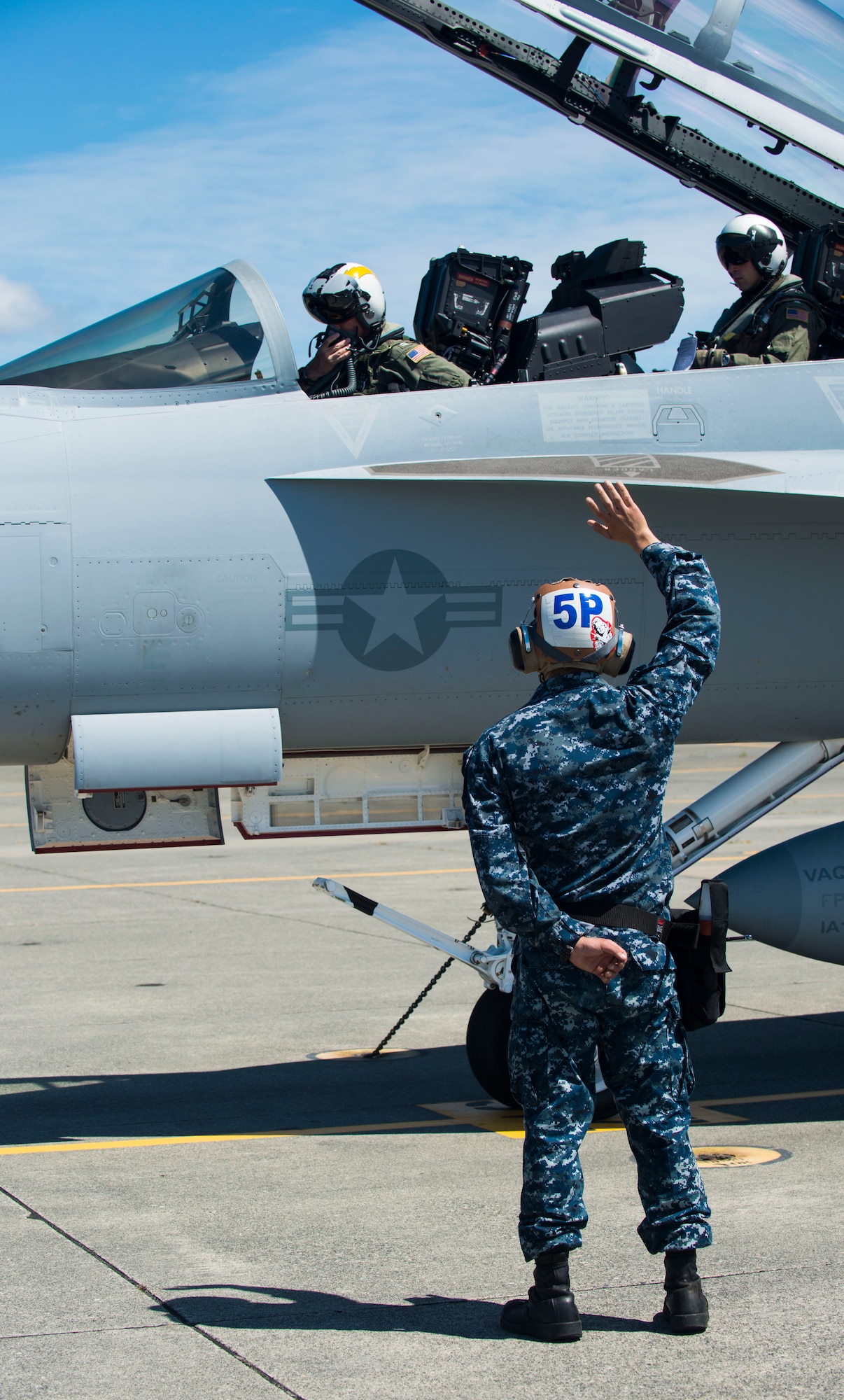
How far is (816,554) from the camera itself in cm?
627

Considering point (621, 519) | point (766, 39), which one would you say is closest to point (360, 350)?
point (621, 519)

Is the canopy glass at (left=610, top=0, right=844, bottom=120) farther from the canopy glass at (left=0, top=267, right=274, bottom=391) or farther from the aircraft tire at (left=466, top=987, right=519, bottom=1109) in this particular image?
the aircraft tire at (left=466, top=987, right=519, bottom=1109)

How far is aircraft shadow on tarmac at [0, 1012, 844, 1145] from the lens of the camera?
20.5 feet

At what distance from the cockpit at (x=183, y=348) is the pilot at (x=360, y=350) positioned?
0.77 ft

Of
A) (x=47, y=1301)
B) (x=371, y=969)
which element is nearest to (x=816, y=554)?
(x=47, y=1301)

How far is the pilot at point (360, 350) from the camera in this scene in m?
6.19

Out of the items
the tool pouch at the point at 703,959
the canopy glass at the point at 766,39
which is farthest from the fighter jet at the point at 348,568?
the tool pouch at the point at 703,959

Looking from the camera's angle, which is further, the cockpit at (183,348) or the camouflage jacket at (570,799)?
the cockpit at (183,348)

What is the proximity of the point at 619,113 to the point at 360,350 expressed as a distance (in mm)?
3494

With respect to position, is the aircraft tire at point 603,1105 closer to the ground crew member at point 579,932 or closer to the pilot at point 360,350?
the ground crew member at point 579,932

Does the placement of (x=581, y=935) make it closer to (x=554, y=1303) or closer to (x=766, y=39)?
(x=554, y=1303)

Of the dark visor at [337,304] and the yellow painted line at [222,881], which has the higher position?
the dark visor at [337,304]

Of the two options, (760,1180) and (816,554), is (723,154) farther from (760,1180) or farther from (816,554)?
(760,1180)

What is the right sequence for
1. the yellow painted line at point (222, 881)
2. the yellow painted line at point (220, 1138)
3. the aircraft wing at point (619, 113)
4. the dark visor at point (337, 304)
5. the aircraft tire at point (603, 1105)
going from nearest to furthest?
1. the yellow painted line at point (220, 1138)
2. the aircraft tire at point (603, 1105)
3. the dark visor at point (337, 304)
4. the aircraft wing at point (619, 113)
5. the yellow painted line at point (222, 881)
